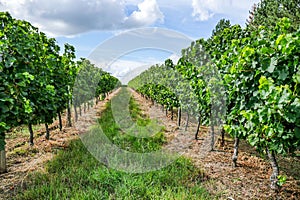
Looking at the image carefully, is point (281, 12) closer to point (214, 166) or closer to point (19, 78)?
point (214, 166)

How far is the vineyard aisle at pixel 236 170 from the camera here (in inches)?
183

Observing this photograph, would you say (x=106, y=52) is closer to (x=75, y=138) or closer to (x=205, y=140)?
(x=75, y=138)

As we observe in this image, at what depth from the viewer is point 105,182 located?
4.66 metres

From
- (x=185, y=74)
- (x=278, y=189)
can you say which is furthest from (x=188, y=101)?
(x=278, y=189)

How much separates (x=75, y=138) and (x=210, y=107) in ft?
14.9

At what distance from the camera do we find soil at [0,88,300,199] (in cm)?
469

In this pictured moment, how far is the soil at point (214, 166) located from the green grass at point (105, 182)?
300 millimetres

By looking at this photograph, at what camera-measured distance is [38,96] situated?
→ 17.7 ft

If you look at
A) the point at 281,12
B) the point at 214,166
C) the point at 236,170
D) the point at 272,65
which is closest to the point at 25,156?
the point at 214,166

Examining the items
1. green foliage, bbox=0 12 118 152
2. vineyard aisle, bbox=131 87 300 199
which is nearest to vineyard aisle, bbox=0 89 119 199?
green foliage, bbox=0 12 118 152

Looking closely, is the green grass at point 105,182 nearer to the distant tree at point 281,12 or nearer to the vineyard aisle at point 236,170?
the vineyard aisle at point 236,170

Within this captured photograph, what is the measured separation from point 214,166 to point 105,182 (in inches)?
110

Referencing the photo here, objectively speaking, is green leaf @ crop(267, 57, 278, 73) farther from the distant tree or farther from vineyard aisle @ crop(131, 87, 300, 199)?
the distant tree

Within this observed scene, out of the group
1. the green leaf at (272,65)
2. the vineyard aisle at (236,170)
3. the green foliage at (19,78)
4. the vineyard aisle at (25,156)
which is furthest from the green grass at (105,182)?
the green leaf at (272,65)
